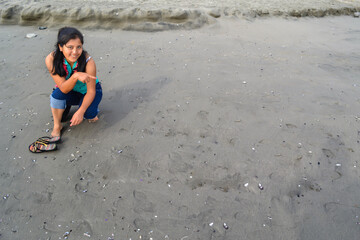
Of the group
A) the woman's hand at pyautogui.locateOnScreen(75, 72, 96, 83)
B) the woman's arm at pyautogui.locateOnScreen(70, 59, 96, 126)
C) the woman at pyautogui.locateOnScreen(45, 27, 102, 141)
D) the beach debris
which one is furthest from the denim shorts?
the beach debris

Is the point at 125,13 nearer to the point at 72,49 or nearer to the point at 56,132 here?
the point at 72,49

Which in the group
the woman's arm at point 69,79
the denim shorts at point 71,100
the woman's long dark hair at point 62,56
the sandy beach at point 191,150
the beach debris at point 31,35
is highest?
the woman's long dark hair at point 62,56

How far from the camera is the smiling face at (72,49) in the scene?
7.23 ft

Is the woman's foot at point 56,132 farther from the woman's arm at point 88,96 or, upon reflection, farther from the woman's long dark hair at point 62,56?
the woman's long dark hair at point 62,56

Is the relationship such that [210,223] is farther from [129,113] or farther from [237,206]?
[129,113]

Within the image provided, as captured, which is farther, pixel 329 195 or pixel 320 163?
pixel 320 163

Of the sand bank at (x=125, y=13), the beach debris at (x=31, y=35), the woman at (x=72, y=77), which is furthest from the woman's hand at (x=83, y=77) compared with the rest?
the beach debris at (x=31, y=35)

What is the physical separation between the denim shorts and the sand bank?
2594 mm

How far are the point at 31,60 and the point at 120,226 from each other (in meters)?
3.15

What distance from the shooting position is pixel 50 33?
4746mm

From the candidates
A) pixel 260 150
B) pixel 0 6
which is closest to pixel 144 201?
pixel 260 150

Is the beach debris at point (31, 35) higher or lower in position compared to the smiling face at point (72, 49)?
lower

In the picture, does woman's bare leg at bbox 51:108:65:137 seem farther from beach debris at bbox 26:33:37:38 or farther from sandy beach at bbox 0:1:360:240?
beach debris at bbox 26:33:37:38

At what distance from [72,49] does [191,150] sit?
130 centimetres
